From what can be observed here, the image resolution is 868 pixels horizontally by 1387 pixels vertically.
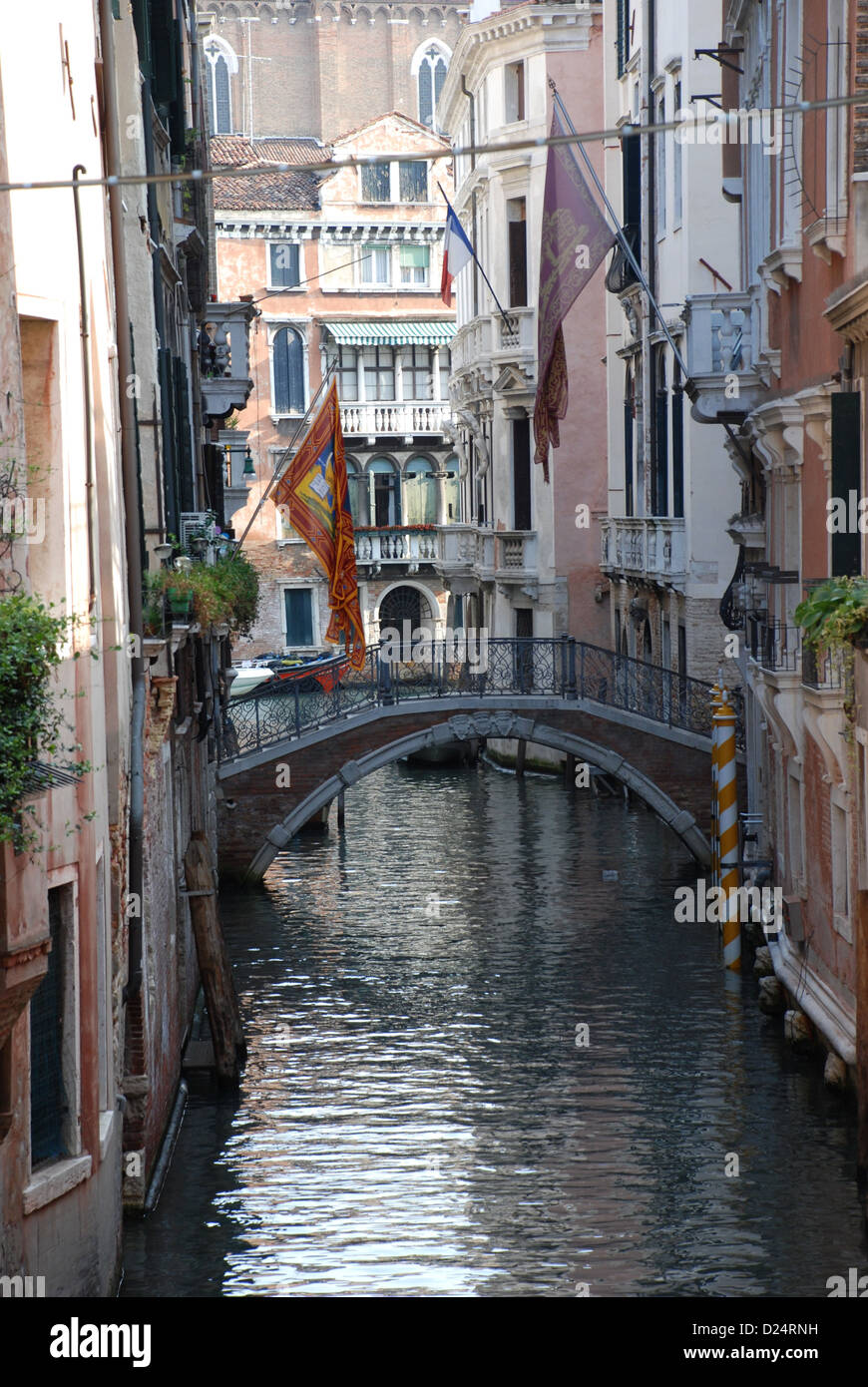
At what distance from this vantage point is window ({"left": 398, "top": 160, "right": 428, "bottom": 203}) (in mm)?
45500

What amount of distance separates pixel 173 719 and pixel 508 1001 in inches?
208

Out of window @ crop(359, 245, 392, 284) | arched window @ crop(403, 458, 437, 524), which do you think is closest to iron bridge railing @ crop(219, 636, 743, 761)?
arched window @ crop(403, 458, 437, 524)

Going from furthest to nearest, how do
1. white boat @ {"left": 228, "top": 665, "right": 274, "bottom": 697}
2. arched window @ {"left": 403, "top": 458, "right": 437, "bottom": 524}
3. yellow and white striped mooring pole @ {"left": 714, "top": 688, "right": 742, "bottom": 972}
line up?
arched window @ {"left": 403, "top": 458, "right": 437, "bottom": 524} < white boat @ {"left": 228, "top": 665, "right": 274, "bottom": 697} < yellow and white striped mooring pole @ {"left": 714, "top": 688, "right": 742, "bottom": 972}

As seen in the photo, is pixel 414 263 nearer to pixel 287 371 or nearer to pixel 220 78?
pixel 287 371

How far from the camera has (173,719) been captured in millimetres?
14211

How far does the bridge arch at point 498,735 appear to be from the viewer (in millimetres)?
23062

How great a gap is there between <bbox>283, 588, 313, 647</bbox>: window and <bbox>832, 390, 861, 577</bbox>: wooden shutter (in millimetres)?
33404

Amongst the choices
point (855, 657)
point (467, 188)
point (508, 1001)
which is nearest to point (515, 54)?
point (467, 188)

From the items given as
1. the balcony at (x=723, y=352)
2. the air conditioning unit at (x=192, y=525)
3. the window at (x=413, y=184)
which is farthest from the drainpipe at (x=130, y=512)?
the window at (x=413, y=184)

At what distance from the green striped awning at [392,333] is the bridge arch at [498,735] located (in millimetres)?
22437

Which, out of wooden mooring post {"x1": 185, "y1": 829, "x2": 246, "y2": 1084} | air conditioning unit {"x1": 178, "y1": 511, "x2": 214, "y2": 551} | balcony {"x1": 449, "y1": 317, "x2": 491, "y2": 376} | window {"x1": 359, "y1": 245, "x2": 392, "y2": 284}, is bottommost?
wooden mooring post {"x1": 185, "y1": 829, "x2": 246, "y2": 1084}

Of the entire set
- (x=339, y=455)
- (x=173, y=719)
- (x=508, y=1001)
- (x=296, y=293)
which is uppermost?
(x=296, y=293)

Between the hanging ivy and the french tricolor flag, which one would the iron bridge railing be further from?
the hanging ivy
